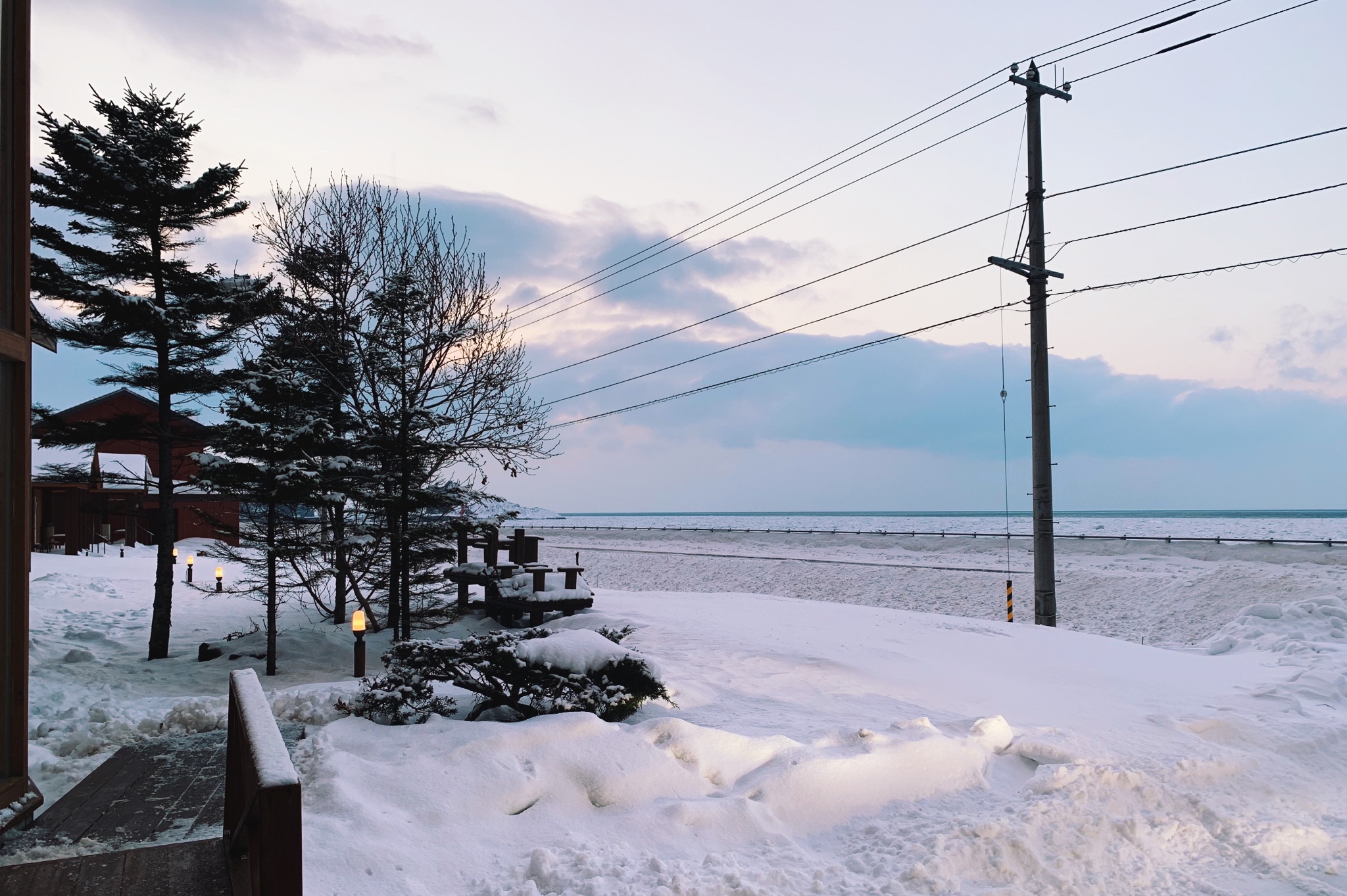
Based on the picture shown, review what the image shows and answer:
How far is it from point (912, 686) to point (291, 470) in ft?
30.8

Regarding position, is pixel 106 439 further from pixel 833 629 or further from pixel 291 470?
pixel 833 629

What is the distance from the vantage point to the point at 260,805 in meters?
2.40

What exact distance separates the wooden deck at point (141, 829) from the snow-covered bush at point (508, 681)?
31.6 inches

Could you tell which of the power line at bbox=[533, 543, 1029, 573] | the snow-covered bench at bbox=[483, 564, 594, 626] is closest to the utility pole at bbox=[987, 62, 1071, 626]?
the snow-covered bench at bbox=[483, 564, 594, 626]

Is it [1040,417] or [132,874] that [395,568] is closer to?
[132,874]

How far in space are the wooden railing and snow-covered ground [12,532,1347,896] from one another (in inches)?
17.7

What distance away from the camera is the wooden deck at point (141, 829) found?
3.50m

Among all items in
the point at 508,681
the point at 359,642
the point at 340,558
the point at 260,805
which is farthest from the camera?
the point at 340,558

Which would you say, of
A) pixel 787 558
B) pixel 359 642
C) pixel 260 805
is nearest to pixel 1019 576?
pixel 787 558

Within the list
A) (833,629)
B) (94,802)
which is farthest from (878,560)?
(94,802)

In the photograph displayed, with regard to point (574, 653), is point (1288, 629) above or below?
below

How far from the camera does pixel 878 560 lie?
3831 centimetres

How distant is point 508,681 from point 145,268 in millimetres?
11325

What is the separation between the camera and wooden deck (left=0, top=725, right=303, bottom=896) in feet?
11.5
